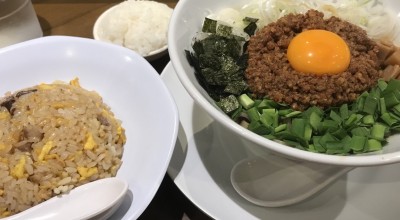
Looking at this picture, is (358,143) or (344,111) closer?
(358,143)

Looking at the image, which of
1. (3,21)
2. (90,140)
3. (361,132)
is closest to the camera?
(361,132)

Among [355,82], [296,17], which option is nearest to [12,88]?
[296,17]

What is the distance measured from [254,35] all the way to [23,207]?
39.8 inches

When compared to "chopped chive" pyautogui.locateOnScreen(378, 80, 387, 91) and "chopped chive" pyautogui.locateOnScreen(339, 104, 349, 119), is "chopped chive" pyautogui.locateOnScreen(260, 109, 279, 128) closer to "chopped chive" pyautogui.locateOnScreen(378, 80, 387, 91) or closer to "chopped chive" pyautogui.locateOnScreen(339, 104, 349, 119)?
"chopped chive" pyautogui.locateOnScreen(339, 104, 349, 119)

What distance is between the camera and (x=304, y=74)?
51.8 inches

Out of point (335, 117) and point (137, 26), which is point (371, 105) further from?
point (137, 26)

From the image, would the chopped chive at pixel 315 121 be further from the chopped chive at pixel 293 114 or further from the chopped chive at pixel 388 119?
the chopped chive at pixel 388 119

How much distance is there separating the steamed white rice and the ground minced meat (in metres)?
0.69

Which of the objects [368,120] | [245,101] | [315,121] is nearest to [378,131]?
[368,120]

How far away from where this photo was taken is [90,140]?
1446 mm

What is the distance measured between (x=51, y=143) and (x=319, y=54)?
983mm

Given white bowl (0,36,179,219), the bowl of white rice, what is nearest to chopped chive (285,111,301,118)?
white bowl (0,36,179,219)

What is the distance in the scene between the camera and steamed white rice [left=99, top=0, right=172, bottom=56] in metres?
1.99

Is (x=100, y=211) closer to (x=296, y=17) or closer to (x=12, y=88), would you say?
(x=12, y=88)
